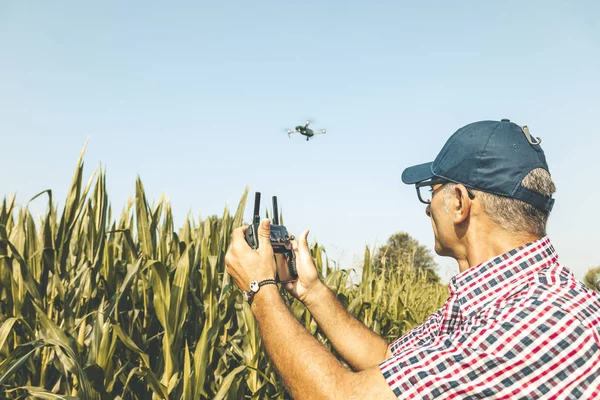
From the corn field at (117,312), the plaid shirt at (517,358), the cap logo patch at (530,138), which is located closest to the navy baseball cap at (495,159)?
the cap logo patch at (530,138)

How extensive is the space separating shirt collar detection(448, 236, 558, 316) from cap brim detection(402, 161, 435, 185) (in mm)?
401

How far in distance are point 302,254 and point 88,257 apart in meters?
0.90

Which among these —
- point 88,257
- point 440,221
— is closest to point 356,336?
point 440,221

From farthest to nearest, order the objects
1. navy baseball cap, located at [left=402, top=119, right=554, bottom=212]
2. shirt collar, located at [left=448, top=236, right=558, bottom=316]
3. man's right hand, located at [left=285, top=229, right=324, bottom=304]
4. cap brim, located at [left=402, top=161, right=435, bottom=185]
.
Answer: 1. man's right hand, located at [left=285, top=229, right=324, bottom=304]
2. cap brim, located at [left=402, top=161, right=435, bottom=185]
3. navy baseball cap, located at [left=402, top=119, right=554, bottom=212]
4. shirt collar, located at [left=448, top=236, right=558, bottom=316]

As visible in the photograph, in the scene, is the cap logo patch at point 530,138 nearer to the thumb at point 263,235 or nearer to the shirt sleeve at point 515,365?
the shirt sleeve at point 515,365

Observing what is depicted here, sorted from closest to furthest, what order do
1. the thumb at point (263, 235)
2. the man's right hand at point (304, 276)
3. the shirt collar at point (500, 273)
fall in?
1. the shirt collar at point (500, 273)
2. the thumb at point (263, 235)
3. the man's right hand at point (304, 276)

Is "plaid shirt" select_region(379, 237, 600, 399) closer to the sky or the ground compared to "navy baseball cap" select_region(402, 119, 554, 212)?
closer to the ground

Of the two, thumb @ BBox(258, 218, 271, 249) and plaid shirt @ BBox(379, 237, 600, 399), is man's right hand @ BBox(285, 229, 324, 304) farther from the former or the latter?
plaid shirt @ BBox(379, 237, 600, 399)

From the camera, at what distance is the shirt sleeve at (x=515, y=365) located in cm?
137

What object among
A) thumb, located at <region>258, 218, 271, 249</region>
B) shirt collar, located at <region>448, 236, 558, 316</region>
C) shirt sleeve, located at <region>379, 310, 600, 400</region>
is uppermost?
thumb, located at <region>258, 218, 271, 249</region>

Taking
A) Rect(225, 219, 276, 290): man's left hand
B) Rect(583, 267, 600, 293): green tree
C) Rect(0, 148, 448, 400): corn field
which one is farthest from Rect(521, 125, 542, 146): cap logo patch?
Rect(0, 148, 448, 400): corn field

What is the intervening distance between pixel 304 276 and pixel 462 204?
82cm

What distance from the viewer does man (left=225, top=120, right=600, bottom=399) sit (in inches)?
54.2

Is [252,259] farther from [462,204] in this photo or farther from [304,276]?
[462,204]
